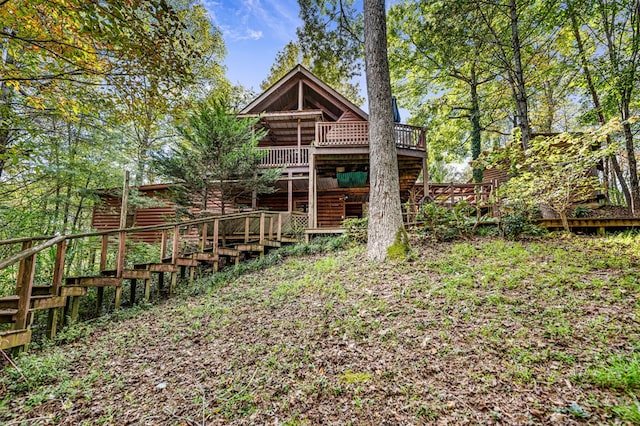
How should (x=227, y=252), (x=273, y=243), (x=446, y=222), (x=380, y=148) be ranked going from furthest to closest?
(x=273, y=243), (x=227, y=252), (x=446, y=222), (x=380, y=148)

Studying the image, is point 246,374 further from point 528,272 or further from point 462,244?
point 462,244

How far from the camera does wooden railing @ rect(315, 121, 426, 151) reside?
1041 centimetres

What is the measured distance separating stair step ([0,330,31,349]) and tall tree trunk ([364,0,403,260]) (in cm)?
548

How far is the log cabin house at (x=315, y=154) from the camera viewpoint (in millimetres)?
10562

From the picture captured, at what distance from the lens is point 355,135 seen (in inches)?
428

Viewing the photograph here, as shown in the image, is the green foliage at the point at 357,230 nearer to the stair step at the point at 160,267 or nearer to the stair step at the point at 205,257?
the stair step at the point at 205,257

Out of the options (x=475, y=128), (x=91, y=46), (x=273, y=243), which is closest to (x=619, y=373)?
(x=91, y=46)

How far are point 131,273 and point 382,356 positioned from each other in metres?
5.29

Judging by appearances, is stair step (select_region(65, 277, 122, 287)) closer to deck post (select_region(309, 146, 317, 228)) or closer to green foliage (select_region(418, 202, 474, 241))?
deck post (select_region(309, 146, 317, 228))

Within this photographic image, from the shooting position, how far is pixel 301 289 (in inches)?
207

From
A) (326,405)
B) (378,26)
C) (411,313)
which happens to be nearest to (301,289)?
(411,313)

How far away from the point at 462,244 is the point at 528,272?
1971 mm

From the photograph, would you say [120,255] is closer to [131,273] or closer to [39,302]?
[131,273]

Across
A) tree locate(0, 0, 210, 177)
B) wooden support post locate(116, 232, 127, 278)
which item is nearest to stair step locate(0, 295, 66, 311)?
wooden support post locate(116, 232, 127, 278)
